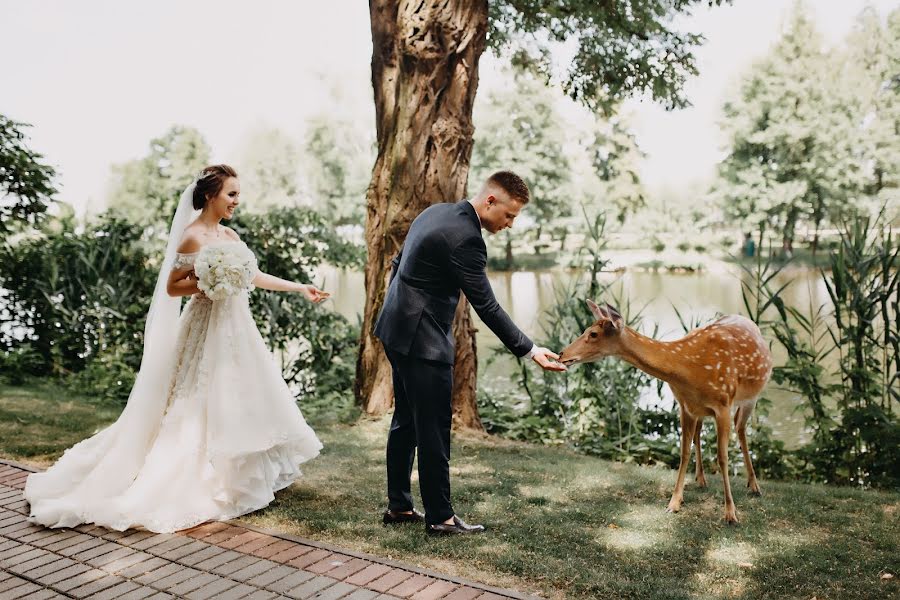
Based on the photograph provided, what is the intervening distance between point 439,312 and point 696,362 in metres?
1.77

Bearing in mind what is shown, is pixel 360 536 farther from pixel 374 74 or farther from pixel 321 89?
pixel 321 89

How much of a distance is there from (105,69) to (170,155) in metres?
21.0

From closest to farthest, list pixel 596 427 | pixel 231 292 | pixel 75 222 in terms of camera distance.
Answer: pixel 231 292 → pixel 596 427 → pixel 75 222

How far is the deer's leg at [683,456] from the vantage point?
4.87 meters

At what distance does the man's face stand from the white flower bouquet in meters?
1.67

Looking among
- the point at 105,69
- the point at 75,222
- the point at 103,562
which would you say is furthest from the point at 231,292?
the point at 105,69

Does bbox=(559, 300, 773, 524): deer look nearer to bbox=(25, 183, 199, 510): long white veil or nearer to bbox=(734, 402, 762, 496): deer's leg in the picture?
bbox=(734, 402, 762, 496): deer's leg

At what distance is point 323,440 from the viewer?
6785mm

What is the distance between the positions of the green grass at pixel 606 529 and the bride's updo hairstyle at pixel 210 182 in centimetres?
204

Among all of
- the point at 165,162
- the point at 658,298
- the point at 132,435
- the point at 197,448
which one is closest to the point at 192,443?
the point at 197,448

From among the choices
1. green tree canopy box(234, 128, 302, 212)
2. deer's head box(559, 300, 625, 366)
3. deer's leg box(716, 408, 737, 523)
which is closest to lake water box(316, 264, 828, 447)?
deer's leg box(716, 408, 737, 523)

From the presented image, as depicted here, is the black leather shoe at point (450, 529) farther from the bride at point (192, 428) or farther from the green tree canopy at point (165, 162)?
the green tree canopy at point (165, 162)

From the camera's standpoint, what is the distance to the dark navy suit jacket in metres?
4.09

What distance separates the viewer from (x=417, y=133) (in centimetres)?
721
